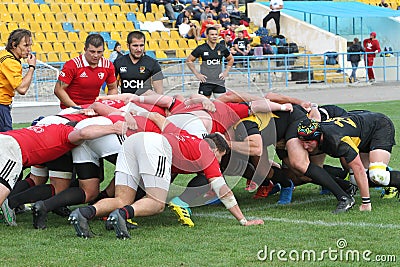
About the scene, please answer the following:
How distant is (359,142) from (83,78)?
321cm

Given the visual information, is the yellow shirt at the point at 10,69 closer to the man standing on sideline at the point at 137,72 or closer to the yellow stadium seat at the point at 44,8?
the man standing on sideline at the point at 137,72

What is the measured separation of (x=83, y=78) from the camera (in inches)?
352

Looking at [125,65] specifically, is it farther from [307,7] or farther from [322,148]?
[307,7]

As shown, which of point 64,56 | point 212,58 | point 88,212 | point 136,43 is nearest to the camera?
point 88,212

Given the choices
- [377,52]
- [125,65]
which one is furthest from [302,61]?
[125,65]

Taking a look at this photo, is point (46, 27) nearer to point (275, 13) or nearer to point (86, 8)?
point (86, 8)

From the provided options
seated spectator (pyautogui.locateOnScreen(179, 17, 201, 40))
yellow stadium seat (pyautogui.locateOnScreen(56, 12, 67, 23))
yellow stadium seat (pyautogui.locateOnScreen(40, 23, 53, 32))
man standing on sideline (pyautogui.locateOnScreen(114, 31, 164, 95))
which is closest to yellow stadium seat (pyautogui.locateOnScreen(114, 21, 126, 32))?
yellow stadium seat (pyautogui.locateOnScreen(56, 12, 67, 23))

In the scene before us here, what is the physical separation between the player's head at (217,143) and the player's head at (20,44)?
8.46 feet

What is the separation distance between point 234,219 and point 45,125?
6.29ft

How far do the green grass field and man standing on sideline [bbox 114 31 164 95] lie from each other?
2211 mm

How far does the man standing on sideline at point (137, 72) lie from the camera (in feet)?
31.1

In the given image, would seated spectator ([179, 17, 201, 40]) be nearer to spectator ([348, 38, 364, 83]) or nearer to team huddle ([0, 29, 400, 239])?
spectator ([348, 38, 364, 83])

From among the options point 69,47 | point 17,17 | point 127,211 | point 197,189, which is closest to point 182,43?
point 69,47

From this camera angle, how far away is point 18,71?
8.40 metres
